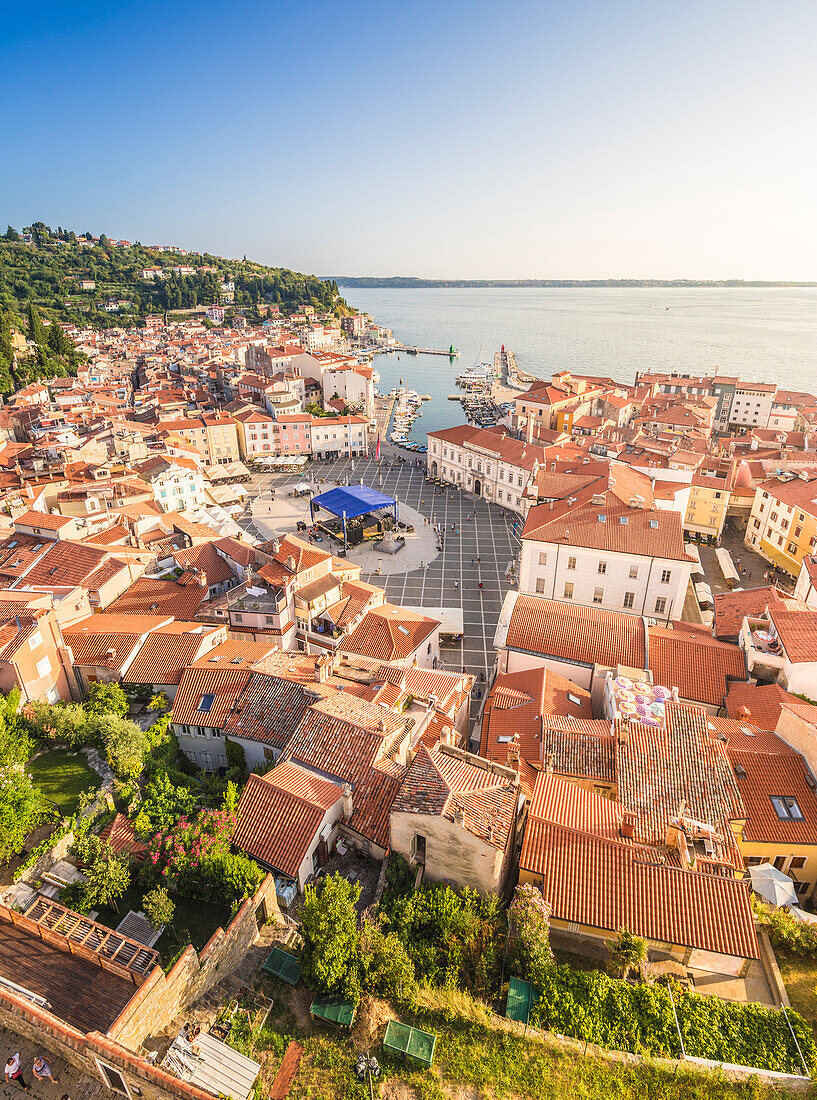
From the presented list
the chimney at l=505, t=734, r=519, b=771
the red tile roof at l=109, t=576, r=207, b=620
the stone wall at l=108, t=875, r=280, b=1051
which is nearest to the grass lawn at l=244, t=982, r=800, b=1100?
the stone wall at l=108, t=875, r=280, b=1051

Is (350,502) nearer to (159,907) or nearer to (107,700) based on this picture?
(107,700)

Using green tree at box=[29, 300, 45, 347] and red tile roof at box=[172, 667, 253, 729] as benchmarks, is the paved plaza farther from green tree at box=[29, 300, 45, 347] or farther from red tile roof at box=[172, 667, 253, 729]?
green tree at box=[29, 300, 45, 347]

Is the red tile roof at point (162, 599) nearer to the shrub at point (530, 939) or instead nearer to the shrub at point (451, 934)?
the shrub at point (451, 934)

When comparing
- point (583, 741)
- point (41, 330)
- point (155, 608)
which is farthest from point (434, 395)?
point (583, 741)

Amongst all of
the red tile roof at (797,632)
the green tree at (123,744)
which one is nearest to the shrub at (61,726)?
the green tree at (123,744)

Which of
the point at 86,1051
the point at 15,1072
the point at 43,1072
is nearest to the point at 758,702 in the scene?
the point at 86,1051

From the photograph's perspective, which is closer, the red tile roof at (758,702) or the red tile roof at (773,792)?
the red tile roof at (773,792)

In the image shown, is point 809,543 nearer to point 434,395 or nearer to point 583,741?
point 583,741
